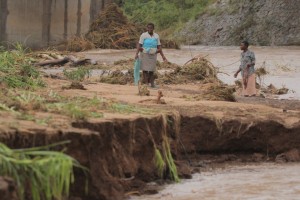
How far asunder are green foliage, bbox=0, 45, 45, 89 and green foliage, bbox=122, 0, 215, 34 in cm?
2738

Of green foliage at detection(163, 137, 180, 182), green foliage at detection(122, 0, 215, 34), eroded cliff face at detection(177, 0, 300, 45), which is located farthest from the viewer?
green foliage at detection(122, 0, 215, 34)

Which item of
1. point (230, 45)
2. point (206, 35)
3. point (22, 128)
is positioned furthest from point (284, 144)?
point (206, 35)

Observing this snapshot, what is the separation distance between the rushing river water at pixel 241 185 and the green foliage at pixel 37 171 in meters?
→ 1.99

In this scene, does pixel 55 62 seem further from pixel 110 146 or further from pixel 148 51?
pixel 110 146

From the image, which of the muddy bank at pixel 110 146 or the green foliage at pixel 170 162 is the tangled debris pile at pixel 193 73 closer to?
the muddy bank at pixel 110 146

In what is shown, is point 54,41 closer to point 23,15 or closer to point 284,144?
point 23,15

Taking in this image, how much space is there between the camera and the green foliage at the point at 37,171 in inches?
216

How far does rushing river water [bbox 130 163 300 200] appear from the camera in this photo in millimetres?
7914

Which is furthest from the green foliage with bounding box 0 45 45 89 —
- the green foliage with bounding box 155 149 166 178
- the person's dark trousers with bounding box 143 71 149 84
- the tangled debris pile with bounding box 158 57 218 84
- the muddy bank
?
the tangled debris pile with bounding box 158 57 218 84

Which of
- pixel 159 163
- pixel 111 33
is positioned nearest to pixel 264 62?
pixel 111 33

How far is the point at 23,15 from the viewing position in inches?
983

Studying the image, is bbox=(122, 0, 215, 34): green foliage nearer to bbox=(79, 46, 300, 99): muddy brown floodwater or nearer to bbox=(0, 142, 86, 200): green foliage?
bbox=(79, 46, 300, 99): muddy brown floodwater

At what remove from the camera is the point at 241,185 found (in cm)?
853

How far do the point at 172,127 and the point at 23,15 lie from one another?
16945 millimetres
